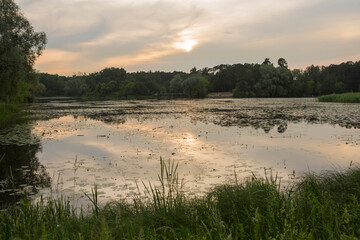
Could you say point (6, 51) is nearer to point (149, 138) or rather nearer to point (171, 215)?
point (149, 138)

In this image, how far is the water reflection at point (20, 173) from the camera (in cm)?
748

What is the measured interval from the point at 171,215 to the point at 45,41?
33.4 m

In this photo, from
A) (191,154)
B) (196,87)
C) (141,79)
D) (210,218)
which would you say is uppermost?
(141,79)

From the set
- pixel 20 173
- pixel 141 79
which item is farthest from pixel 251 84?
pixel 20 173

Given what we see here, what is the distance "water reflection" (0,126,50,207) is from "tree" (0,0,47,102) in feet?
50.0

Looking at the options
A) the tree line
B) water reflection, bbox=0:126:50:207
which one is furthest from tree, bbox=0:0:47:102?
water reflection, bbox=0:126:50:207

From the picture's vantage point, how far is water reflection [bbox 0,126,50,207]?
295 inches

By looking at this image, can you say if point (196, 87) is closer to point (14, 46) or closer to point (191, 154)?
point (14, 46)

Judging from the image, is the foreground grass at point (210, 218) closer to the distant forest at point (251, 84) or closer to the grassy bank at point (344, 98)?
the grassy bank at point (344, 98)

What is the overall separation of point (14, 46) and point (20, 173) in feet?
82.5

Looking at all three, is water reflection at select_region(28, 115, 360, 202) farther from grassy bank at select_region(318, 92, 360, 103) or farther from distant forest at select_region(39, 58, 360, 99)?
distant forest at select_region(39, 58, 360, 99)

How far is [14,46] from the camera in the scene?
2930cm

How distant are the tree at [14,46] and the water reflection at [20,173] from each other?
15.2 meters

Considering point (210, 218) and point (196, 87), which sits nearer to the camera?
point (210, 218)
